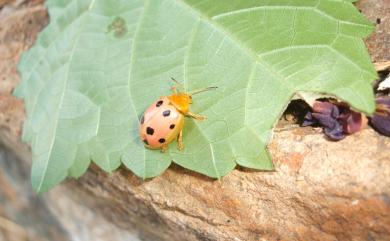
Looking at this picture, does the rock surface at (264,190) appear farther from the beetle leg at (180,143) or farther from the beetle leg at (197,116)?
the beetle leg at (197,116)

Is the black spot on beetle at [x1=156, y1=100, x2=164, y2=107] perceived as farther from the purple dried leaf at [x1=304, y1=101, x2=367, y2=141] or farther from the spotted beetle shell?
the purple dried leaf at [x1=304, y1=101, x2=367, y2=141]

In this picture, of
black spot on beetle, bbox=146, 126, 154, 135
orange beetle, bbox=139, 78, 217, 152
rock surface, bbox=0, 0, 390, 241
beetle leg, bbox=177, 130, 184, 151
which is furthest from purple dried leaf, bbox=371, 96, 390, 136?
black spot on beetle, bbox=146, 126, 154, 135

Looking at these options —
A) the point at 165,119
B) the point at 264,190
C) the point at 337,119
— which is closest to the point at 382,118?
the point at 337,119

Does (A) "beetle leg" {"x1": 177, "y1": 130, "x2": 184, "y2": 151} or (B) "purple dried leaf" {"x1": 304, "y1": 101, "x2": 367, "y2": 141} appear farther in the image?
(A) "beetle leg" {"x1": 177, "y1": 130, "x2": 184, "y2": 151}

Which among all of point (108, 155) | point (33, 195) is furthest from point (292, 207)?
point (33, 195)

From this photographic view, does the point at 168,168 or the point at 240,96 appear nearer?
the point at 240,96

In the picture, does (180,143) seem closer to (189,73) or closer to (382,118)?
(189,73)

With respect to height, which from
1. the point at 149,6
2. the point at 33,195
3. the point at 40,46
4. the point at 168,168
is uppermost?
the point at 149,6

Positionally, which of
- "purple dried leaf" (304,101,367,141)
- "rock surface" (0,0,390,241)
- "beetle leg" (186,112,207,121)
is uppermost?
"purple dried leaf" (304,101,367,141)

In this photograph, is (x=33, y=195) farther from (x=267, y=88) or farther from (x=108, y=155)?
(x=267, y=88)
